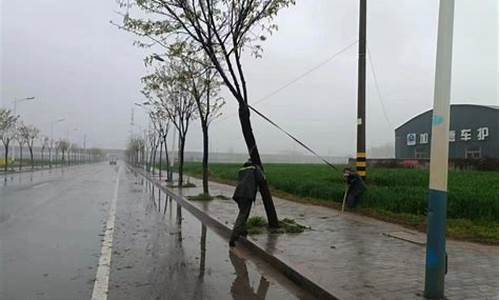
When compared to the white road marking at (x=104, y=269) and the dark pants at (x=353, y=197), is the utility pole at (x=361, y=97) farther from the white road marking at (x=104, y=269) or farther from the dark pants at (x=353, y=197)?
the white road marking at (x=104, y=269)

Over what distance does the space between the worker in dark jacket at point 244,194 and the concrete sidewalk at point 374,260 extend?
1.20 feet

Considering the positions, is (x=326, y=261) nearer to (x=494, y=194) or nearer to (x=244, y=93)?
(x=244, y=93)

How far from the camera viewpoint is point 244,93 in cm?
1209

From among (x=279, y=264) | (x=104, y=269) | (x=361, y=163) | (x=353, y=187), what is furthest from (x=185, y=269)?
(x=361, y=163)

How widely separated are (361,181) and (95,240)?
24.9 feet

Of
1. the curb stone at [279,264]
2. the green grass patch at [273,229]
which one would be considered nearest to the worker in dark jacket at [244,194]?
the curb stone at [279,264]

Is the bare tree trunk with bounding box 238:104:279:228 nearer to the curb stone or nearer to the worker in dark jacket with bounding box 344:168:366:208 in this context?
the curb stone

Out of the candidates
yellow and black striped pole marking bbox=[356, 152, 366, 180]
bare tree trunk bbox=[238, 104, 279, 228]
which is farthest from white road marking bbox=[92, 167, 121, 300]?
yellow and black striped pole marking bbox=[356, 152, 366, 180]

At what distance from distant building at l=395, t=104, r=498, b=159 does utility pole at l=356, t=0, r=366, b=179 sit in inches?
1077

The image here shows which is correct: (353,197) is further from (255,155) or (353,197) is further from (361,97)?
(255,155)

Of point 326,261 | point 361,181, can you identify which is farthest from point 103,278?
point 361,181

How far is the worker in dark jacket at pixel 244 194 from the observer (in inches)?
398

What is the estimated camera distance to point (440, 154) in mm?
5898

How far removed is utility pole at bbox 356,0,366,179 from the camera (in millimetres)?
15641
